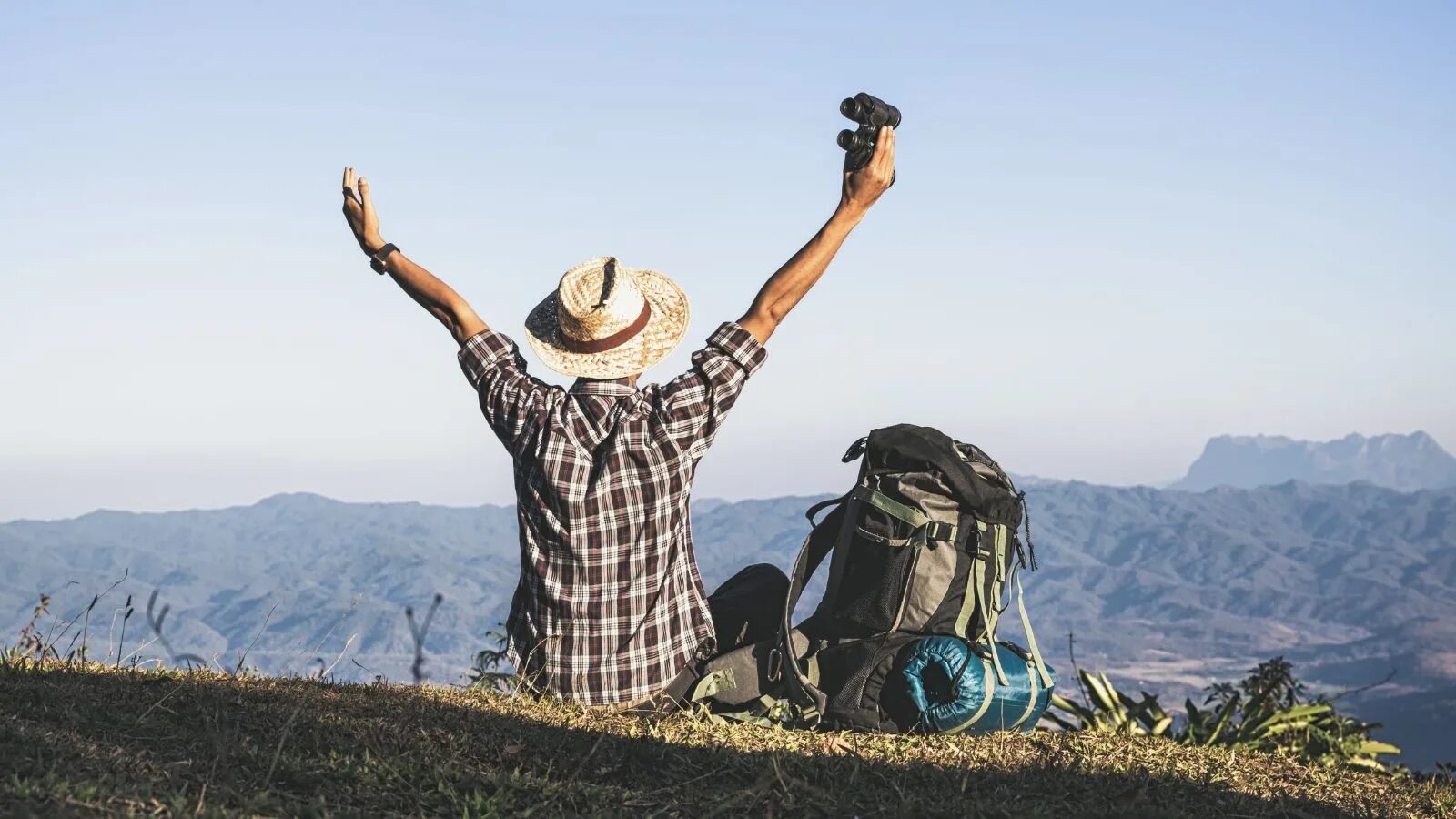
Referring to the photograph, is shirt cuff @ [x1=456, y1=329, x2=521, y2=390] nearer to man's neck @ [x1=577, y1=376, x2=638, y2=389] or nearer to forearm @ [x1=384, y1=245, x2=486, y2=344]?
forearm @ [x1=384, y1=245, x2=486, y2=344]

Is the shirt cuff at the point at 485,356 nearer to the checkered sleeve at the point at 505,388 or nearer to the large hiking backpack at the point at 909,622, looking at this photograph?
the checkered sleeve at the point at 505,388

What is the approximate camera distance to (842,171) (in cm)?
613

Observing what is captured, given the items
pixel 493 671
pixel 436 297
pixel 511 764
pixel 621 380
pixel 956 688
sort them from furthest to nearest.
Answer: pixel 493 671 → pixel 436 297 → pixel 621 380 → pixel 956 688 → pixel 511 764

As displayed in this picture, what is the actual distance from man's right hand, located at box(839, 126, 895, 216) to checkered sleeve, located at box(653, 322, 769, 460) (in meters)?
0.78

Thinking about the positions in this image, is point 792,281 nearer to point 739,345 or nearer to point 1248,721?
point 739,345

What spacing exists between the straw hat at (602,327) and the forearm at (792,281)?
1.59 ft

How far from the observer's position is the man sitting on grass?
5832 mm

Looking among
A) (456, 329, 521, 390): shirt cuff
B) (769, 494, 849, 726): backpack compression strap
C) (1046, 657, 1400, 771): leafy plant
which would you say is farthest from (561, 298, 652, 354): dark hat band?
(1046, 657, 1400, 771): leafy plant

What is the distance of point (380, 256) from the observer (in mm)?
6480

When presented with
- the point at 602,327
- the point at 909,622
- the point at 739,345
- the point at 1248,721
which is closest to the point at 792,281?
the point at 739,345

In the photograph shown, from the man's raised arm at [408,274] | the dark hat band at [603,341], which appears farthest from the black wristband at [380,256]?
the dark hat band at [603,341]

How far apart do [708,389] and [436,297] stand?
4.67 ft

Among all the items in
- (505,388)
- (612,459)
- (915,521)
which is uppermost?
(505,388)

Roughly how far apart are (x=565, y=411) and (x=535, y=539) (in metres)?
0.59
